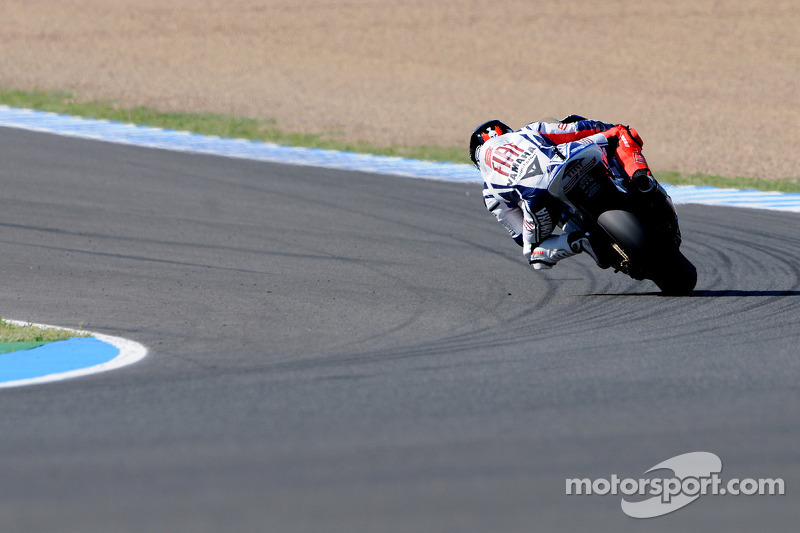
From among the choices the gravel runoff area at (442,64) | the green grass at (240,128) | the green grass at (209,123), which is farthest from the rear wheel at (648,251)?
the green grass at (209,123)

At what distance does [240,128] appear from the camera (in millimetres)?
22297

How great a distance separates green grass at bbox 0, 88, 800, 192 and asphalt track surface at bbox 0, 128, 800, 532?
15.5ft

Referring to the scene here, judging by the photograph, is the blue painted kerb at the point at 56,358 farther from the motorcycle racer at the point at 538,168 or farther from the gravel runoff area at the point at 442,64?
the gravel runoff area at the point at 442,64

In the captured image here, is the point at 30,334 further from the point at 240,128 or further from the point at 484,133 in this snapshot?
the point at 240,128

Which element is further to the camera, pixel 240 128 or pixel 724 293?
pixel 240 128

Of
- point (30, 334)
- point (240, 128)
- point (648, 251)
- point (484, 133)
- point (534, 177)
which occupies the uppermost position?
point (484, 133)

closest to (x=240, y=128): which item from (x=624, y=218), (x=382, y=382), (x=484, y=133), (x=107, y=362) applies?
(x=484, y=133)

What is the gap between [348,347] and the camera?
24.5 ft

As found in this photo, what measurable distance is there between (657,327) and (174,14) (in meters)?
31.7

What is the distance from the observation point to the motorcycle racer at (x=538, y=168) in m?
9.38

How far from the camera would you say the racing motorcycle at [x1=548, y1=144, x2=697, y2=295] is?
359 inches

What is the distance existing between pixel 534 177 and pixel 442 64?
22809 millimetres

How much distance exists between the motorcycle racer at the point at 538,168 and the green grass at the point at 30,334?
11.5 ft

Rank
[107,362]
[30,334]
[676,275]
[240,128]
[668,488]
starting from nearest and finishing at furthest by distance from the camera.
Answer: [668,488], [107,362], [30,334], [676,275], [240,128]
